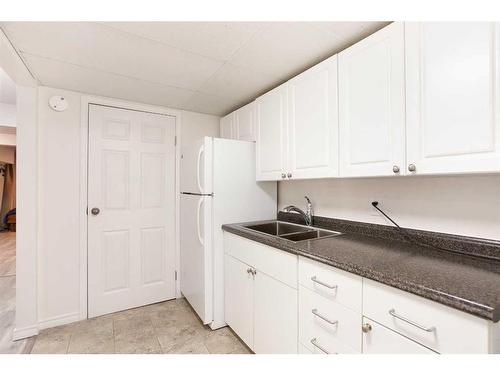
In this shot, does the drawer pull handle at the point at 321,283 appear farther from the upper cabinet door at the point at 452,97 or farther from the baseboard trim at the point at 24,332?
the baseboard trim at the point at 24,332

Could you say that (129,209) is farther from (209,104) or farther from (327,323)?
(327,323)

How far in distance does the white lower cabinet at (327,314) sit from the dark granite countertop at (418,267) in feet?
0.14

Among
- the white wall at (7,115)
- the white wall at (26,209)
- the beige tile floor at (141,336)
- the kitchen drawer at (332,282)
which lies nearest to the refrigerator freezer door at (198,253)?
the beige tile floor at (141,336)

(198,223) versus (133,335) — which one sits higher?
(198,223)

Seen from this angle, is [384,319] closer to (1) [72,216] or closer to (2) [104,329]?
(2) [104,329]

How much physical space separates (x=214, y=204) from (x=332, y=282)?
1.16m

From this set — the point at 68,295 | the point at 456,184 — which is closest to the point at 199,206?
the point at 68,295

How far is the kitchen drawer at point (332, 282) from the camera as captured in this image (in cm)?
104

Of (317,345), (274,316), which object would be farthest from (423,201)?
(274,316)

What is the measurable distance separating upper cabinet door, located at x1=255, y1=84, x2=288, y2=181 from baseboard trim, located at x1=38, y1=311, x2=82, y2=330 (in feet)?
6.80

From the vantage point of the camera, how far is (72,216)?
218 cm

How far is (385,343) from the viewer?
0.93 meters

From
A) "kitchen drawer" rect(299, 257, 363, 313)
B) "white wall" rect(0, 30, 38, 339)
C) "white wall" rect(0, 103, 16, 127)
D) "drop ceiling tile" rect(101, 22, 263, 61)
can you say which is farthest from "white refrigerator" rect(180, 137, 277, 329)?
"white wall" rect(0, 103, 16, 127)
